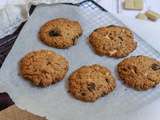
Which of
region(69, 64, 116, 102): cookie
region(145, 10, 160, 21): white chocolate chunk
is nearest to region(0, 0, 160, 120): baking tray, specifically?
region(69, 64, 116, 102): cookie

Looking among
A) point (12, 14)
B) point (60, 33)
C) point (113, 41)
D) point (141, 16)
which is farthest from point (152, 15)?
point (12, 14)

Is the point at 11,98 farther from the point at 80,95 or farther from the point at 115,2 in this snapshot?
the point at 115,2

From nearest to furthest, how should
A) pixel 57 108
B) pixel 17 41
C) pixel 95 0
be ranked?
pixel 57 108 → pixel 17 41 → pixel 95 0

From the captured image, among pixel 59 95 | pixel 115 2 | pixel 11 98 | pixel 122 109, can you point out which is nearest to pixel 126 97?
pixel 122 109

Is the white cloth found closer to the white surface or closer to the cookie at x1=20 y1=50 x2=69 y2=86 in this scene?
the cookie at x1=20 y1=50 x2=69 y2=86

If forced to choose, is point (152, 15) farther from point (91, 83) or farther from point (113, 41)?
point (91, 83)

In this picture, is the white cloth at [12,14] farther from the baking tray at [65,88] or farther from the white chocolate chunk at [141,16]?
the white chocolate chunk at [141,16]

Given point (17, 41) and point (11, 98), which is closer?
point (11, 98)
